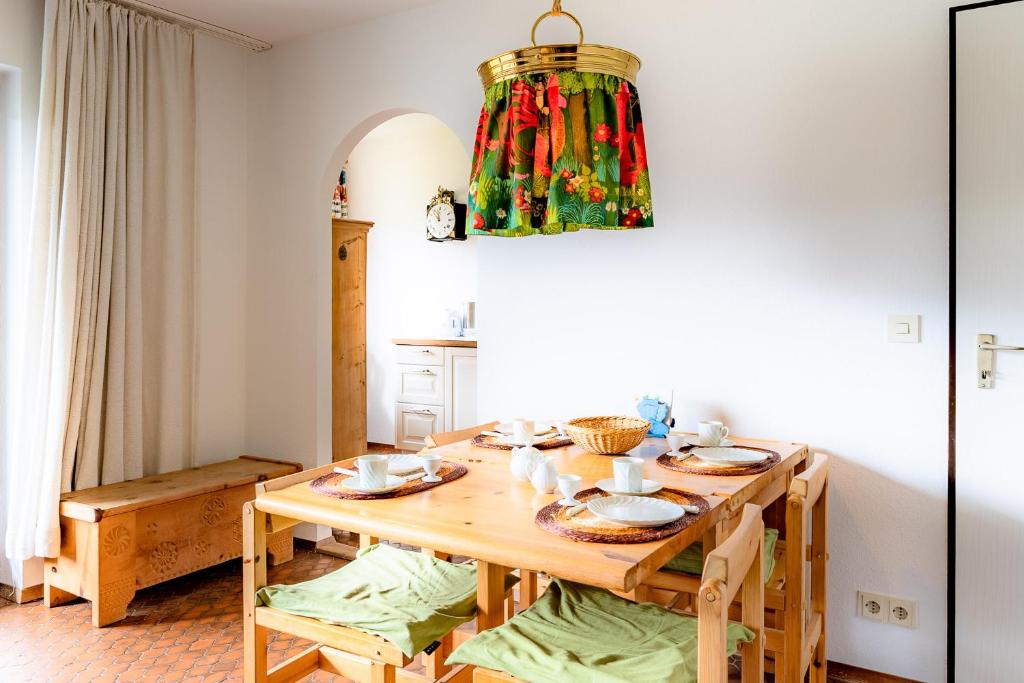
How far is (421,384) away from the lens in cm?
552

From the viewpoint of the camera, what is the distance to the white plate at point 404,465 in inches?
75.9

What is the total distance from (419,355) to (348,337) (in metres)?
1.59

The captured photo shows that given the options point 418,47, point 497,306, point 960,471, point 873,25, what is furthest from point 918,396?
point 418,47

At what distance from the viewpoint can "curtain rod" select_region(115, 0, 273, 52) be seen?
3184 mm

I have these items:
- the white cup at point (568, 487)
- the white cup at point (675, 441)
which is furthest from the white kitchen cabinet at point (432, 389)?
the white cup at point (568, 487)

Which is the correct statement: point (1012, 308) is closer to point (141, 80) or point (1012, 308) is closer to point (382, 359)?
point (141, 80)

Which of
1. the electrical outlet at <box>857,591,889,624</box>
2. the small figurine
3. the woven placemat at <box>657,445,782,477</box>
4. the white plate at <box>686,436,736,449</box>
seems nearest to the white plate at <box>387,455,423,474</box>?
the woven placemat at <box>657,445,782,477</box>

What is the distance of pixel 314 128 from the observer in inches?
141

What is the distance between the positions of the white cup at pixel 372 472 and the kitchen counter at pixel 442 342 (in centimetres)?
341

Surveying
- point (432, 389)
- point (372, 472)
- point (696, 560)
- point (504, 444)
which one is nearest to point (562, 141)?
point (372, 472)

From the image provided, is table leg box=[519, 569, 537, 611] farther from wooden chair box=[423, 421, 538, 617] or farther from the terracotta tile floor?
the terracotta tile floor

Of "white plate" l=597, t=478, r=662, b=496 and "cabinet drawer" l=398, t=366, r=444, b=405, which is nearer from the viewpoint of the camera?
"white plate" l=597, t=478, r=662, b=496

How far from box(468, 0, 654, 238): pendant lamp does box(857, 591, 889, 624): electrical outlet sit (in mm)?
1569

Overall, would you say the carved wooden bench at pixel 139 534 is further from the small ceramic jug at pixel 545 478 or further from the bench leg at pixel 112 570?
the small ceramic jug at pixel 545 478
